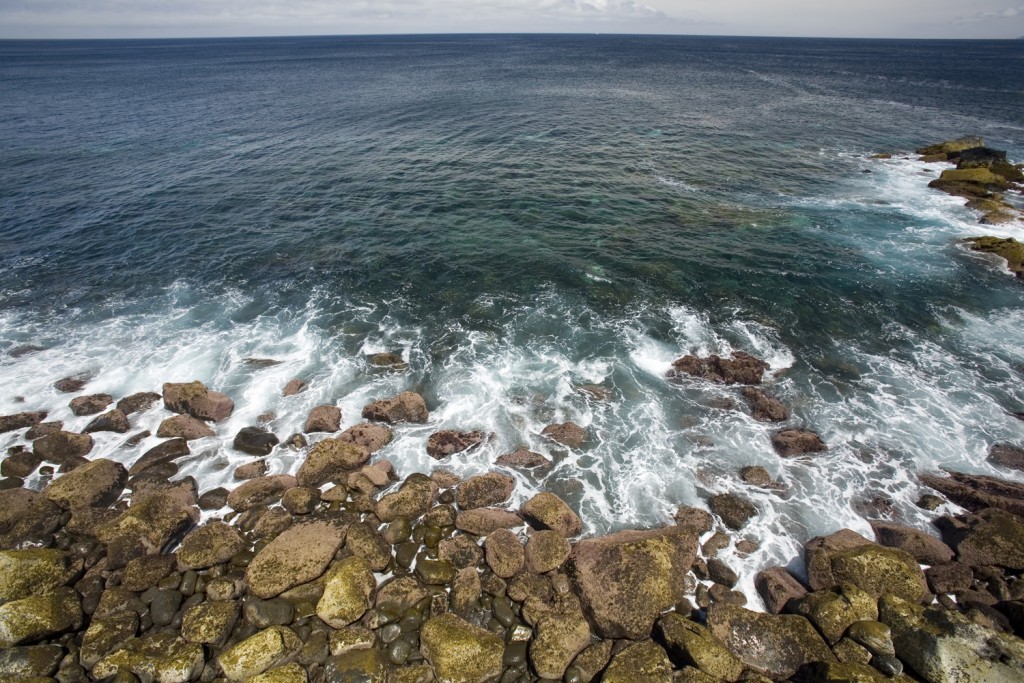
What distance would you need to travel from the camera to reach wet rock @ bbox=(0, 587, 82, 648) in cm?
1555

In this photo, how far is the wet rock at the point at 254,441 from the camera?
2427 cm

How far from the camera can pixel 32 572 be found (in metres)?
17.2

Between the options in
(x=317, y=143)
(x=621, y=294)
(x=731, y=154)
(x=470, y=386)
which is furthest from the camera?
(x=317, y=143)

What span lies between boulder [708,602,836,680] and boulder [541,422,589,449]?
9.73 m

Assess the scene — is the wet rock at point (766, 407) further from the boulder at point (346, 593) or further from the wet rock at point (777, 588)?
the boulder at point (346, 593)

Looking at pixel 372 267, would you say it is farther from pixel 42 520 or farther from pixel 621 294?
pixel 42 520

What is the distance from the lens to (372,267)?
130 feet

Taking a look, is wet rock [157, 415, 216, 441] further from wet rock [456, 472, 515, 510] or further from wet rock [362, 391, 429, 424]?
wet rock [456, 472, 515, 510]

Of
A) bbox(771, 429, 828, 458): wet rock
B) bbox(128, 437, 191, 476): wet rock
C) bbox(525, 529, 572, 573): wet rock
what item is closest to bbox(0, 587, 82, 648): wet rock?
bbox(128, 437, 191, 476): wet rock

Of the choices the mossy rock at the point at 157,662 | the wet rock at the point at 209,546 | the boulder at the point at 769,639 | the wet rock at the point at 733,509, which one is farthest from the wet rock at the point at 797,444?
the mossy rock at the point at 157,662

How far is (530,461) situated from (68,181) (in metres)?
66.8

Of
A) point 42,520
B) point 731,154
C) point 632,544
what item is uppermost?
point 731,154

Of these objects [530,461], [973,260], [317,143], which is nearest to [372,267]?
[530,461]

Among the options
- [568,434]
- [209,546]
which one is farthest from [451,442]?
[209,546]
